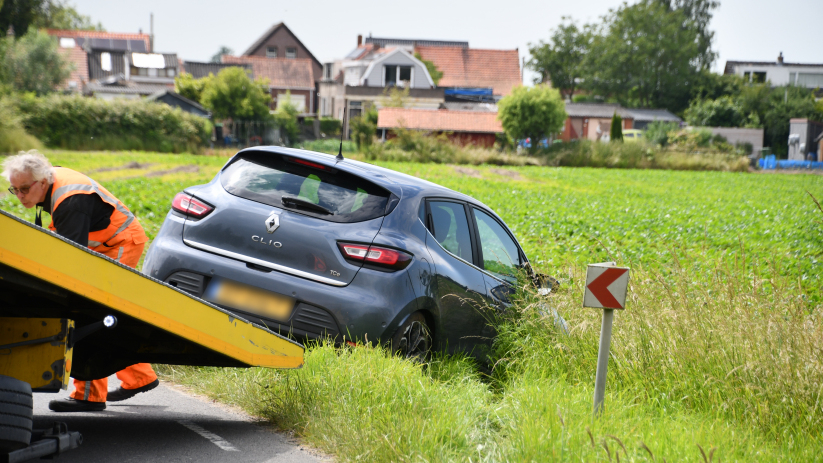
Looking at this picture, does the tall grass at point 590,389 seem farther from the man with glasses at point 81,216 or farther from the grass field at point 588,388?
the man with glasses at point 81,216

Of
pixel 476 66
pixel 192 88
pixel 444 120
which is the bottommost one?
pixel 444 120

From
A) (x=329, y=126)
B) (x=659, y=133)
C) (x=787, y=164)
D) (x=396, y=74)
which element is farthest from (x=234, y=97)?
(x=787, y=164)

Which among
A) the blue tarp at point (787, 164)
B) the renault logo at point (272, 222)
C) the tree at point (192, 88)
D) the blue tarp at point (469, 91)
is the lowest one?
the blue tarp at point (787, 164)

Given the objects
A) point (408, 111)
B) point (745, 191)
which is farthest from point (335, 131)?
point (745, 191)

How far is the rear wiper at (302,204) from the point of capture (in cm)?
524

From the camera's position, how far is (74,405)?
4695 millimetres

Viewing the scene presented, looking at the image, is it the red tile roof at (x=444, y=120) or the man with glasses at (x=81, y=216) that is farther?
the red tile roof at (x=444, y=120)

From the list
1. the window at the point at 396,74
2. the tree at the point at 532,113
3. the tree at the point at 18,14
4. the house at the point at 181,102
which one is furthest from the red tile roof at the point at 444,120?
the tree at the point at 18,14

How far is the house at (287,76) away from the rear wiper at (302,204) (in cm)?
7190

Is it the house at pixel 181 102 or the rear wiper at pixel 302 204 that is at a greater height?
the house at pixel 181 102

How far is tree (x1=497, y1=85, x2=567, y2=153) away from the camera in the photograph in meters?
53.7

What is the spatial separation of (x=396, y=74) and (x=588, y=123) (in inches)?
871

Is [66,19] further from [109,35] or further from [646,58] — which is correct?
[646,58]

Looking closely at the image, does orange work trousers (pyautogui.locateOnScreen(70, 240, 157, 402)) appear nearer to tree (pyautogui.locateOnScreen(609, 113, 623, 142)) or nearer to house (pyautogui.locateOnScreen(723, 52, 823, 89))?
tree (pyautogui.locateOnScreen(609, 113, 623, 142))
